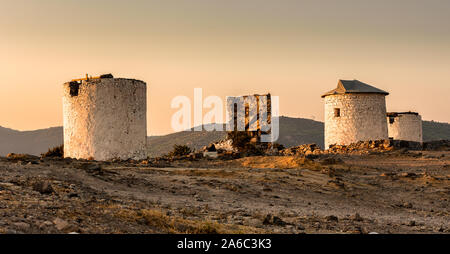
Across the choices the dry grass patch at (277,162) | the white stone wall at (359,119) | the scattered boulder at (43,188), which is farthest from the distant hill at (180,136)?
the scattered boulder at (43,188)

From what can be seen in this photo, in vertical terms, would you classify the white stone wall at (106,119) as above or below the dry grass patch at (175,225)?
above

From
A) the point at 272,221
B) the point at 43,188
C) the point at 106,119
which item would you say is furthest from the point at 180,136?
the point at 272,221

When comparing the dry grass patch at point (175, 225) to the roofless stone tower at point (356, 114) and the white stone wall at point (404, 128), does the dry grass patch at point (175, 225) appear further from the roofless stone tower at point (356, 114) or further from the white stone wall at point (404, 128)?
the white stone wall at point (404, 128)

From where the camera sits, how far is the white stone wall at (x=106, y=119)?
18234 millimetres

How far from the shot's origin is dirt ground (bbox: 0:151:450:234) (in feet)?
20.7

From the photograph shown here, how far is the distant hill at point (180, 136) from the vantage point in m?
76.6

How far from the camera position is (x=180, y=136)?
78438mm

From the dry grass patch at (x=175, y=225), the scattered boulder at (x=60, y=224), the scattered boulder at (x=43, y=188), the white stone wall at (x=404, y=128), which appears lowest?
the dry grass patch at (x=175, y=225)

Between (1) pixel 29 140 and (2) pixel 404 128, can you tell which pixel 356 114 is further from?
(1) pixel 29 140

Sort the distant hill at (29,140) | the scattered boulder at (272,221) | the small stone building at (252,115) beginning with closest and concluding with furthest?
1. the scattered boulder at (272,221)
2. the small stone building at (252,115)
3. the distant hill at (29,140)

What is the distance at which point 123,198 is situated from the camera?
8.89 m

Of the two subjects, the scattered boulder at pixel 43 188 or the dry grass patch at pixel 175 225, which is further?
the scattered boulder at pixel 43 188

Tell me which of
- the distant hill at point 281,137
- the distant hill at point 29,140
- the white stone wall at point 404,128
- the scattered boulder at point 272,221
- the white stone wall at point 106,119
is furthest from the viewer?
the distant hill at point 29,140
